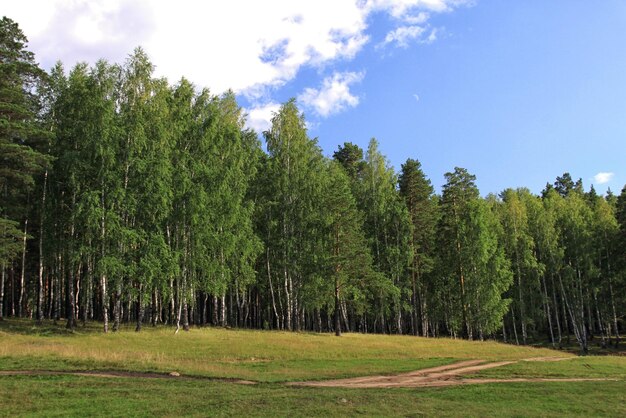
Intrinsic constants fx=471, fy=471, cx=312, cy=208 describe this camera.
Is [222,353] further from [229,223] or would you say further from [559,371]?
[559,371]

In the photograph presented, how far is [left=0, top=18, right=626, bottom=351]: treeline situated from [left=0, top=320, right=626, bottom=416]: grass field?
224 inches

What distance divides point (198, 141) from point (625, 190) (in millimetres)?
44887

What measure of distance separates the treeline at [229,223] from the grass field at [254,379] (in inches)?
224

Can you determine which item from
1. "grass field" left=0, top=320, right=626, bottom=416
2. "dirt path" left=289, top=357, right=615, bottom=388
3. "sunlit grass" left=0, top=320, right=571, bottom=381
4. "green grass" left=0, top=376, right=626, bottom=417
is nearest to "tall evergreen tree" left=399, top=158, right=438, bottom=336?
"sunlit grass" left=0, top=320, right=571, bottom=381

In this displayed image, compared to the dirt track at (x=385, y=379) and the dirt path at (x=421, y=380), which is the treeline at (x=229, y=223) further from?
the dirt path at (x=421, y=380)

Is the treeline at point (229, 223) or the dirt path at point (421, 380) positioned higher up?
the treeline at point (229, 223)

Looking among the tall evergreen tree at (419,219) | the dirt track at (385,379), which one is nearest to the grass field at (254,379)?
the dirt track at (385,379)

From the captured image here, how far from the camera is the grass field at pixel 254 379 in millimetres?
12148

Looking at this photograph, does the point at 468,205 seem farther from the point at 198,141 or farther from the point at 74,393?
the point at 74,393

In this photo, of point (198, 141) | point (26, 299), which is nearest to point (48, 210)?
point (198, 141)

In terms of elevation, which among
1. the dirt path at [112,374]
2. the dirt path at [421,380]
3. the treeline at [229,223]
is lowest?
the dirt path at [421,380]

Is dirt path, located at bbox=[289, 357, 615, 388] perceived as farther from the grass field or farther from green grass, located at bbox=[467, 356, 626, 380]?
green grass, located at bbox=[467, 356, 626, 380]

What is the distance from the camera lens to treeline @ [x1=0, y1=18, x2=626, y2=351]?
3231cm

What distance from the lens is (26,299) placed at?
2026 inches
